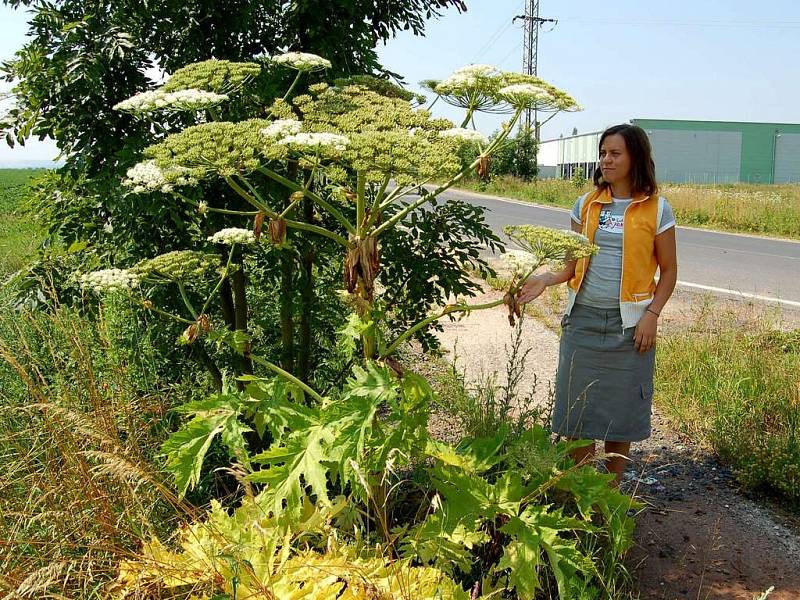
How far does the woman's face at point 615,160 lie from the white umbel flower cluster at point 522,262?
125 centimetres

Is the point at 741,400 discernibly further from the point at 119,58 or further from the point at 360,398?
the point at 119,58

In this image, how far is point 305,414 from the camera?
2707 millimetres

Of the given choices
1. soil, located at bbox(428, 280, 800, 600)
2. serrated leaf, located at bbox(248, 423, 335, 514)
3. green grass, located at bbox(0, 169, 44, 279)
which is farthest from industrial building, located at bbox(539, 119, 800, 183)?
serrated leaf, located at bbox(248, 423, 335, 514)

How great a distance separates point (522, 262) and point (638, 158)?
4.60 ft

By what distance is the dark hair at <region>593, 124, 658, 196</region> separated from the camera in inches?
141

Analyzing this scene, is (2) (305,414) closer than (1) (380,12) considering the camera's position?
Yes

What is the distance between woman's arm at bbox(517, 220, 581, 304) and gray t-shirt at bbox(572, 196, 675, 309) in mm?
107

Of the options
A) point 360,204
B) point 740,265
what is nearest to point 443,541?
point 360,204

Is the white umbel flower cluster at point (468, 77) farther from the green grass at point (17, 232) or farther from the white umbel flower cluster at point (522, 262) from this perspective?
the green grass at point (17, 232)

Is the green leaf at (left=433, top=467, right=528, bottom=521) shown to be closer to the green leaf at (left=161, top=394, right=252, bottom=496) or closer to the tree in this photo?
the green leaf at (left=161, top=394, right=252, bottom=496)

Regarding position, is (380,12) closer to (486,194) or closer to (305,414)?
(305,414)

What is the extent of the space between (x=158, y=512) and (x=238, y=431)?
33.6 inches

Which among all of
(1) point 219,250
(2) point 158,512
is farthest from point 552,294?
(2) point 158,512

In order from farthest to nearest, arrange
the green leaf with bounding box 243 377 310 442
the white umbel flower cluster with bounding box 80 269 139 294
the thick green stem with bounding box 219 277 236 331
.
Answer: the thick green stem with bounding box 219 277 236 331 → the white umbel flower cluster with bounding box 80 269 139 294 → the green leaf with bounding box 243 377 310 442
